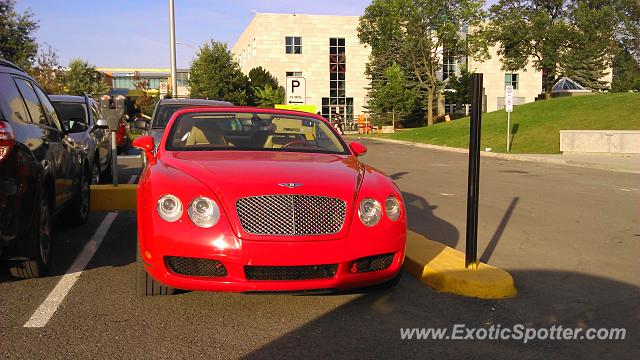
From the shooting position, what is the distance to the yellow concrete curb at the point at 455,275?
4.64m

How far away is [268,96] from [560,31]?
2466 cm

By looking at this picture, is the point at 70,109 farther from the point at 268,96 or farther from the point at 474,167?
the point at 268,96

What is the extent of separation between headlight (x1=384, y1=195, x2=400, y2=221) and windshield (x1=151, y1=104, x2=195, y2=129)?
7.15m

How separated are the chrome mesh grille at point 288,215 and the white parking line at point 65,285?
1.57 metres

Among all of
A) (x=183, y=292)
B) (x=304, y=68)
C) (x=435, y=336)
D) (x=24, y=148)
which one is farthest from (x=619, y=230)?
(x=304, y=68)

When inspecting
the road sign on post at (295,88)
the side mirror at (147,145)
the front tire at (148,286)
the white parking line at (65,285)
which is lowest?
the white parking line at (65,285)

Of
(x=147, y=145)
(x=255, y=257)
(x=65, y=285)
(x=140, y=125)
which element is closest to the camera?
(x=255, y=257)

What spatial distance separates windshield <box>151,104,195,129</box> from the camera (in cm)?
1073

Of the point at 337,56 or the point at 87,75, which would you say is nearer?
the point at 87,75

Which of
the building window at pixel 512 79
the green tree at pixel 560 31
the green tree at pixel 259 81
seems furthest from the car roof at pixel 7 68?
the building window at pixel 512 79

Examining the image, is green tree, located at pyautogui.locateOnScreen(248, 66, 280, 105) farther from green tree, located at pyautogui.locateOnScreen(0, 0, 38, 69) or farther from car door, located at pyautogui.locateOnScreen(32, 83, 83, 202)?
car door, located at pyautogui.locateOnScreen(32, 83, 83, 202)

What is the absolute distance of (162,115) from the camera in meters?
11.0

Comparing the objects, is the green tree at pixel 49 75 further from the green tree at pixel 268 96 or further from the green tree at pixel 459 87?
the green tree at pixel 459 87

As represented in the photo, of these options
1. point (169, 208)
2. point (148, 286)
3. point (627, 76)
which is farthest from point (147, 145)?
point (627, 76)
